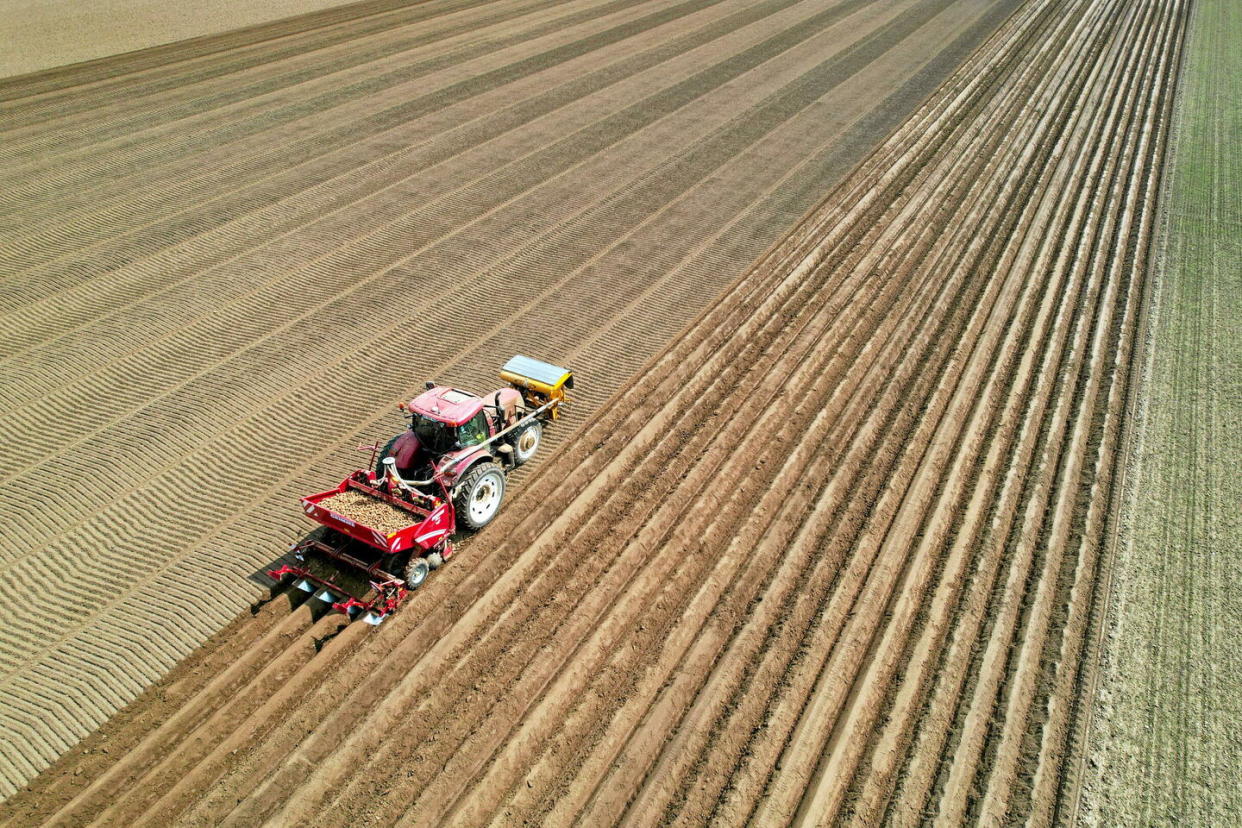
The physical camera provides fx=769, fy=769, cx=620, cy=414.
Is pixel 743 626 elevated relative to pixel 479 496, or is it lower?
lower

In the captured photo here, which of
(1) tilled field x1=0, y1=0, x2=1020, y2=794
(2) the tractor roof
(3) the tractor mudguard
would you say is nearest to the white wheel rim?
(3) the tractor mudguard

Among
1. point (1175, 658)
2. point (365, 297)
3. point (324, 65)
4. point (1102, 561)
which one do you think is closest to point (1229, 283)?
point (1102, 561)

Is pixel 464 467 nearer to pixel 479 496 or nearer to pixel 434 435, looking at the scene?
pixel 479 496

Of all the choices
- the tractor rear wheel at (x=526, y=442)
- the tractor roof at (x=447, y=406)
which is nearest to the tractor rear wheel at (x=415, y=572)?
the tractor roof at (x=447, y=406)

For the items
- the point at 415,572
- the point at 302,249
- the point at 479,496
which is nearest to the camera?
the point at 415,572

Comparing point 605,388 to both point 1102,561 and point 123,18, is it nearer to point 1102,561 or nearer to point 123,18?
point 1102,561

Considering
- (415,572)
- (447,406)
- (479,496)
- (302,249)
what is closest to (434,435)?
(447,406)
